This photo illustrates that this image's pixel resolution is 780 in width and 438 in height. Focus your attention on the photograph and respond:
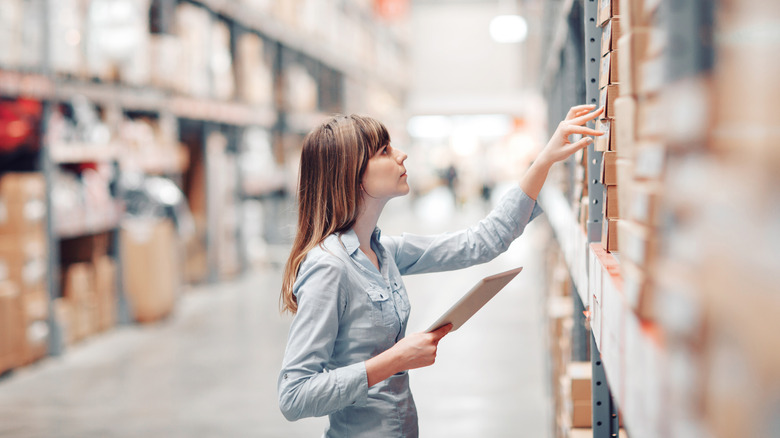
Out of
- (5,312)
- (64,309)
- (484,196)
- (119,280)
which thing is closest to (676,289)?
(5,312)

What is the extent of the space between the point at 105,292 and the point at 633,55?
628 centimetres

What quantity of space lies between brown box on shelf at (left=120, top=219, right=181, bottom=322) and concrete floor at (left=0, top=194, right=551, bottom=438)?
177 millimetres

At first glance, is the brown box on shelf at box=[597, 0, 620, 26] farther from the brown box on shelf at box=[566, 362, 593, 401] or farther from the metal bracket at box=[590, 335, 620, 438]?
the brown box on shelf at box=[566, 362, 593, 401]

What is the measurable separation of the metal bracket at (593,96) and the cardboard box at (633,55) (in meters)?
0.83

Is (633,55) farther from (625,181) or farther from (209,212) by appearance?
(209,212)

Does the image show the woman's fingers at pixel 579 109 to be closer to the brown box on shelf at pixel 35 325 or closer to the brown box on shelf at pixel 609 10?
the brown box on shelf at pixel 609 10

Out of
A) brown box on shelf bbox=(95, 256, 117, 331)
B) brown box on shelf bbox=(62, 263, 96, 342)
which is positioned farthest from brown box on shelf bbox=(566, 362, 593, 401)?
brown box on shelf bbox=(95, 256, 117, 331)

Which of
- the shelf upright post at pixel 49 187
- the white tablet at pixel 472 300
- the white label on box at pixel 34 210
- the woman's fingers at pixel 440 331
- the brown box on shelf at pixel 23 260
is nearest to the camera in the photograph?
the white tablet at pixel 472 300

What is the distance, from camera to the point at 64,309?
19.2 feet

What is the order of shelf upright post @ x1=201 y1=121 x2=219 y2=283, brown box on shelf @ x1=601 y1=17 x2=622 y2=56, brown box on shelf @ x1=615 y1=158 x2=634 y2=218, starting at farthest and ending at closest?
shelf upright post @ x1=201 y1=121 x2=219 y2=283
brown box on shelf @ x1=601 y1=17 x2=622 y2=56
brown box on shelf @ x1=615 y1=158 x2=634 y2=218

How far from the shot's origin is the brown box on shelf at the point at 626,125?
84 cm

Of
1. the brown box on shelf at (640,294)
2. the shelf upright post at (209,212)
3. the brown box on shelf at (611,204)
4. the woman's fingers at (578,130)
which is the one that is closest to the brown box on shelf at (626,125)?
the brown box on shelf at (640,294)

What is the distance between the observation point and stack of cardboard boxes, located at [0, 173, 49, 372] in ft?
16.8

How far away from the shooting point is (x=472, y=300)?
1.54 metres
